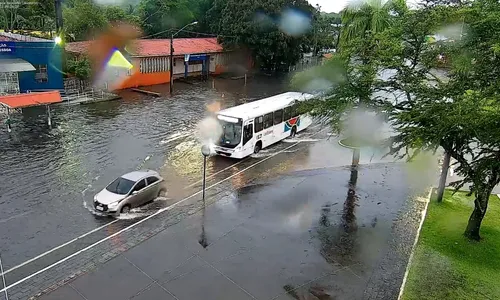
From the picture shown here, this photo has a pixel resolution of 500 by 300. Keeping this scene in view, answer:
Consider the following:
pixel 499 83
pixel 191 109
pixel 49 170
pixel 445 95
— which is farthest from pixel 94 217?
pixel 191 109

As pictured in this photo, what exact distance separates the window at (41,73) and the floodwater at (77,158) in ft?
12.8

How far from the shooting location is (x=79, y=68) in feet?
114

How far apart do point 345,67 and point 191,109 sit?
18.0m

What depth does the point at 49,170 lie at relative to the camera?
750 inches

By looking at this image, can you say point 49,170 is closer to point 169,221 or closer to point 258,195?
point 169,221

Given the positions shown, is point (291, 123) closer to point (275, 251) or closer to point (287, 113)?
point (287, 113)

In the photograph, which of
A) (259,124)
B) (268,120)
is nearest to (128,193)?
(259,124)

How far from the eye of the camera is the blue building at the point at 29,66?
98.6ft

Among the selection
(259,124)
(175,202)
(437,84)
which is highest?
(437,84)

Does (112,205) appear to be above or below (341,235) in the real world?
above

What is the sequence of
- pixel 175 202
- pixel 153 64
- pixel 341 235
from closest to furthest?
pixel 341 235, pixel 175 202, pixel 153 64

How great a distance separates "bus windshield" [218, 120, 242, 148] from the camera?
21.4 meters

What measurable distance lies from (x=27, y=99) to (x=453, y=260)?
23.6m

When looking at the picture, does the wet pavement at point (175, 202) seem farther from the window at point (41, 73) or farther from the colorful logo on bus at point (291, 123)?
the window at point (41, 73)
